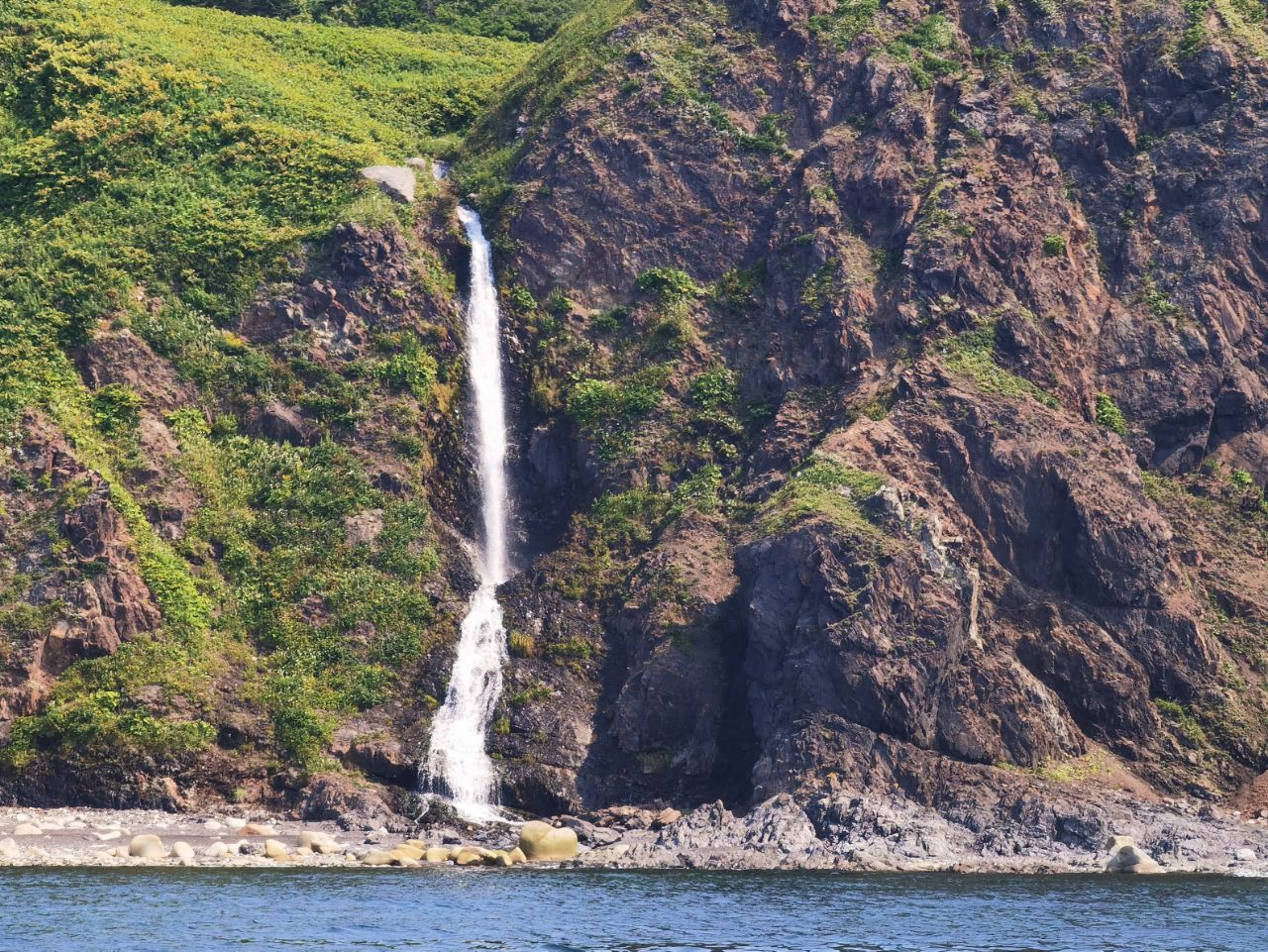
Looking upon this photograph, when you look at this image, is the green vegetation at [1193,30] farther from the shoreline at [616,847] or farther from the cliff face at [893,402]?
the shoreline at [616,847]

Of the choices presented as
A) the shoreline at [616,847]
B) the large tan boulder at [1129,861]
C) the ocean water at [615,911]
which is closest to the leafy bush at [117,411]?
the shoreline at [616,847]

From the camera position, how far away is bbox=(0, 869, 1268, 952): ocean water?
36.1 m

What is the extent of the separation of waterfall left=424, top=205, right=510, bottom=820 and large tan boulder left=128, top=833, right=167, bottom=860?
31.4ft

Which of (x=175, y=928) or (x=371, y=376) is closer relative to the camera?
(x=175, y=928)

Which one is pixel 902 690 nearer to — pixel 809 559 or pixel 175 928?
pixel 809 559

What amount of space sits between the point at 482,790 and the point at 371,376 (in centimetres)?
1907

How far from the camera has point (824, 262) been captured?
67.3 m

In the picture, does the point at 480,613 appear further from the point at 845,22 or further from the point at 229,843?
the point at 845,22

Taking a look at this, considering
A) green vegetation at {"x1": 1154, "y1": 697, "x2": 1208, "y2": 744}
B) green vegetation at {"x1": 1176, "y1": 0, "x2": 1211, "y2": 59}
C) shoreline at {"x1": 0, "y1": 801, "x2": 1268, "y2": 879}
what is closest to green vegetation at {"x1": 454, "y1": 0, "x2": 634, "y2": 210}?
green vegetation at {"x1": 1176, "y1": 0, "x2": 1211, "y2": 59}

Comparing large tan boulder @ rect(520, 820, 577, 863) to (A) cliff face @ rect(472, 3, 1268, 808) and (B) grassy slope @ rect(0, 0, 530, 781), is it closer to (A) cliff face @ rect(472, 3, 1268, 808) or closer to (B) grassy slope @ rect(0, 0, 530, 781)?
(A) cliff face @ rect(472, 3, 1268, 808)

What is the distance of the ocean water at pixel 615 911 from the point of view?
118 ft

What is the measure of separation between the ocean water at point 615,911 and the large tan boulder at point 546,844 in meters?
2.21

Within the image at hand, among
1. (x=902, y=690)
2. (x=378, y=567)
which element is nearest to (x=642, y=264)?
(x=378, y=567)

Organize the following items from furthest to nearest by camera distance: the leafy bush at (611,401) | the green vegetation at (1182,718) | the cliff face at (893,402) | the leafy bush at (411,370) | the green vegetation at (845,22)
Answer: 1. the green vegetation at (845,22)
2. the leafy bush at (411,370)
3. the leafy bush at (611,401)
4. the green vegetation at (1182,718)
5. the cliff face at (893,402)
